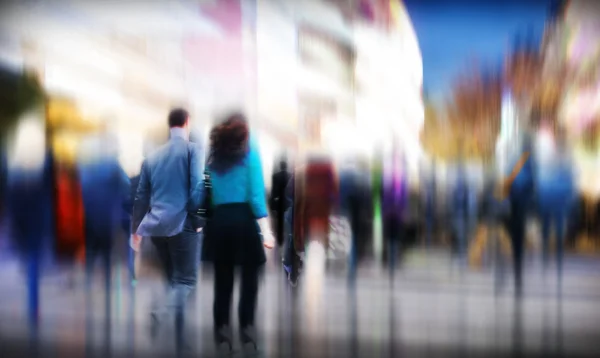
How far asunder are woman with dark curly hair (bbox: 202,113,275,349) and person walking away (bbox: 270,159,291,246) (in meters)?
0.90

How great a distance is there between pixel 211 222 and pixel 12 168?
7.62 feet

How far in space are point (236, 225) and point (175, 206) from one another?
20.6 inches

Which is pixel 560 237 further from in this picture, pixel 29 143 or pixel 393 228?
pixel 29 143

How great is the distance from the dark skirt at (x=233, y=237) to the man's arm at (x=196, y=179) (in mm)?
187

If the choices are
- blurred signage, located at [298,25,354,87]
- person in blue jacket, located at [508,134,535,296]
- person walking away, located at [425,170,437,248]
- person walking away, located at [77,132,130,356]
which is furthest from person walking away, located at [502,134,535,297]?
person walking away, located at [77,132,130,356]

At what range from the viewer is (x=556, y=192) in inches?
258

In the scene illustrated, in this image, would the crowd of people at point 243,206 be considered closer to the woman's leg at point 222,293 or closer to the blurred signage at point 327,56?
the woman's leg at point 222,293

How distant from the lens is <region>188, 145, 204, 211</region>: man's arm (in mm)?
5578

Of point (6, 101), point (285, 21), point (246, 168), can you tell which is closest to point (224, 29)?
point (285, 21)

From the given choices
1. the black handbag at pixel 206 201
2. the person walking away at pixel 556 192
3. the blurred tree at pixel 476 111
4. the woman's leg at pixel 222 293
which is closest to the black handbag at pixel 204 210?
the black handbag at pixel 206 201

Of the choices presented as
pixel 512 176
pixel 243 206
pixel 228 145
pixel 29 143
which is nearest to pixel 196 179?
pixel 228 145

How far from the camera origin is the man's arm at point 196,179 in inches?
220

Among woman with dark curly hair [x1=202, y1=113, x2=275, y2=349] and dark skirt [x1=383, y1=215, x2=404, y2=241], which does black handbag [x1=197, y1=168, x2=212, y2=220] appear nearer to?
woman with dark curly hair [x1=202, y1=113, x2=275, y2=349]

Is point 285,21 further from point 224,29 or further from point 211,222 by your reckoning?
point 211,222
